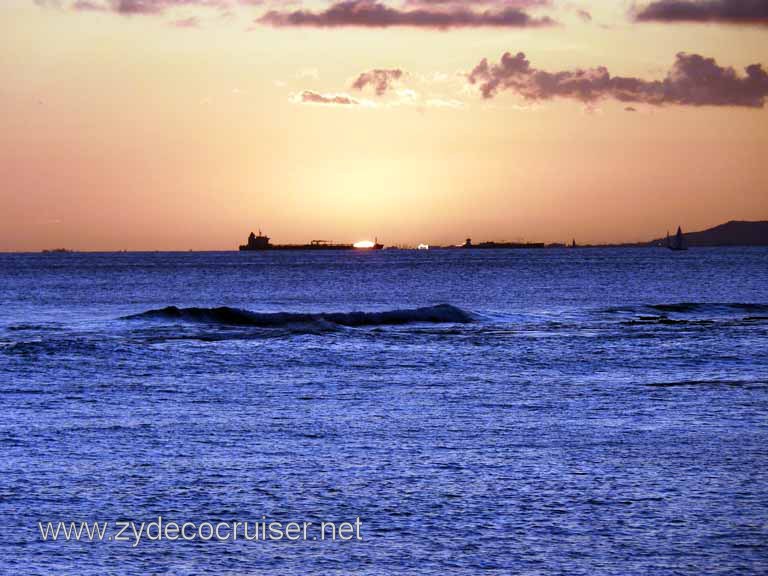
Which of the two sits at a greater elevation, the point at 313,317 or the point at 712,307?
the point at 313,317

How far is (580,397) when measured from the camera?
70.8 ft

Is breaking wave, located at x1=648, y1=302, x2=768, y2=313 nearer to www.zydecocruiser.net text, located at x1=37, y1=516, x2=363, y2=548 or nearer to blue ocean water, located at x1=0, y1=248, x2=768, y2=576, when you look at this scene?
blue ocean water, located at x1=0, y1=248, x2=768, y2=576

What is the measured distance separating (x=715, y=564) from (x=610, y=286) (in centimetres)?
10253

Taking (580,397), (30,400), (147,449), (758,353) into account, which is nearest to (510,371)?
(580,397)

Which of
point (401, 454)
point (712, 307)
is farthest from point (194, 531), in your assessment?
point (712, 307)

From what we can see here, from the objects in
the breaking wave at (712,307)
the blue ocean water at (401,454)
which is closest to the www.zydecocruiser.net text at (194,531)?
the blue ocean water at (401,454)

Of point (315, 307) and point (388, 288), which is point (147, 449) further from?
point (388, 288)

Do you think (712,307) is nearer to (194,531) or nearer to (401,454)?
(401,454)

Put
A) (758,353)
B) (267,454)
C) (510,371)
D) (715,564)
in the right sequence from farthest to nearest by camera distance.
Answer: (758,353) < (510,371) < (267,454) < (715,564)

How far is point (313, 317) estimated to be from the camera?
2061 inches

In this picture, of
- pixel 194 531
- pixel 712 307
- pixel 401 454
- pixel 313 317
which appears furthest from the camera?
pixel 712 307

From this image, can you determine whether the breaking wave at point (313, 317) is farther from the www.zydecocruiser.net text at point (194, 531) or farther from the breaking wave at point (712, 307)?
the www.zydecocruiser.net text at point (194, 531)

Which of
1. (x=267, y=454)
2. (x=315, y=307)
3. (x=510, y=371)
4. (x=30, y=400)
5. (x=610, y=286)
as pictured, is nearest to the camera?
(x=267, y=454)

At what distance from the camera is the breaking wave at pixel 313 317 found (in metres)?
52.9
